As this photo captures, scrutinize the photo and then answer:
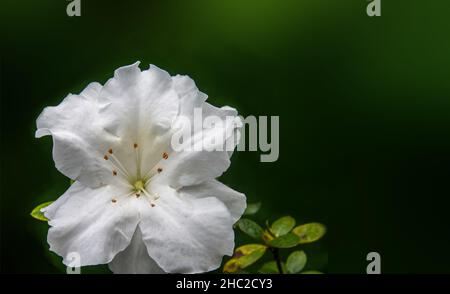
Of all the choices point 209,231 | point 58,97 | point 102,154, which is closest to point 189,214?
point 209,231

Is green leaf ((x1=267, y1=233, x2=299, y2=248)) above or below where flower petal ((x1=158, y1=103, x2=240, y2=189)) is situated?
below

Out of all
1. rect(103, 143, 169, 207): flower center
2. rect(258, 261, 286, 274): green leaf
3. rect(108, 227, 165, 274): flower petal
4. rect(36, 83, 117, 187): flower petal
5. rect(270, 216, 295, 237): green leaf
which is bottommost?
rect(258, 261, 286, 274): green leaf

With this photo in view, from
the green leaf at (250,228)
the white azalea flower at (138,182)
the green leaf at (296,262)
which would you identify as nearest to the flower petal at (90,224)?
the white azalea flower at (138,182)

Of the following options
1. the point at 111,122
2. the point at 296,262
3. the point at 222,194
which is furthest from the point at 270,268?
the point at 111,122

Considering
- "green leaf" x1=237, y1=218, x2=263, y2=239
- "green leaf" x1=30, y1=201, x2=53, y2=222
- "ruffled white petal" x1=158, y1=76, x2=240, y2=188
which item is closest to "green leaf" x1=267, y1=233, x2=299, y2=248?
"green leaf" x1=237, y1=218, x2=263, y2=239

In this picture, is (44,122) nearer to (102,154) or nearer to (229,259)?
(102,154)

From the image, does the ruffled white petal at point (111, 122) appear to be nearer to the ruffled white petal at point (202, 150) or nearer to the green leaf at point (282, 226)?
the ruffled white petal at point (202, 150)

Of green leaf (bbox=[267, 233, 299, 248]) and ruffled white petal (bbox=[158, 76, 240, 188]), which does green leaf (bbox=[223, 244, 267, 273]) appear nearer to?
green leaf (bbox=[267, 233, 299, 248])
